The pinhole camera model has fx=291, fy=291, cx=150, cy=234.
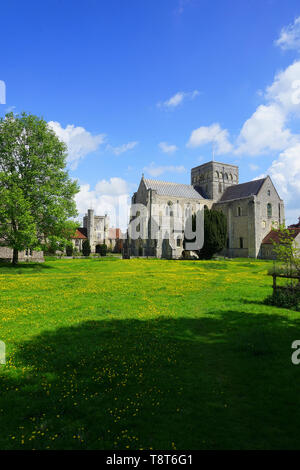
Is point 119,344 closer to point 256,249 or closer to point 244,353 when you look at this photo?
point 244,353

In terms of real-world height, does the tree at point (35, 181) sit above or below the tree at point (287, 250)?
above

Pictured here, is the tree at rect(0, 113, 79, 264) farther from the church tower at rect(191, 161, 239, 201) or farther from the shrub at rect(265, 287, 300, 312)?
the church tower at rect(191, 161, 239, 201)

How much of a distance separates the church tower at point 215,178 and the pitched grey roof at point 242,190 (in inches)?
74.2

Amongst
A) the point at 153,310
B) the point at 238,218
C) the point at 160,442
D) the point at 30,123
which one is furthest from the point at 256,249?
the point at 160,442

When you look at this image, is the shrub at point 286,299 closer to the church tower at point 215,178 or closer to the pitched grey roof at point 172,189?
the pitched grey roof at point 172,189

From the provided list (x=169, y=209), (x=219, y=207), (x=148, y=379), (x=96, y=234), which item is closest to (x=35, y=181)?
(x=148, y=379)

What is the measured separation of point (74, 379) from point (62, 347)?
6.78 ft

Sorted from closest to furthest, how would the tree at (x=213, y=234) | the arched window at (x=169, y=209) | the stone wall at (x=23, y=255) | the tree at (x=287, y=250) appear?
1. the tree at (x=287, y=250)
2. the stone wall at (x=23, y=255)
3. the tree at (x=213, y=234)
4. the arched window at (x=169, y=209)

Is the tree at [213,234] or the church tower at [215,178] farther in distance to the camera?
the church tower at [215,178]

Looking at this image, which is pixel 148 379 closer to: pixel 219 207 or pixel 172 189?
pixel 219 207

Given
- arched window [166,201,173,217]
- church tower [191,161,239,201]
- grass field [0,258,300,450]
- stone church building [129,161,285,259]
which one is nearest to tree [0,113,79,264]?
grass field [0,258,300,450]

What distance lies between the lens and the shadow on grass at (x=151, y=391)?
4.60m

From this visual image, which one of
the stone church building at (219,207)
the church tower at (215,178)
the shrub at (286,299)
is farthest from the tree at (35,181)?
the church tower at (215,178)

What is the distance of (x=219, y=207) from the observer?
69.1 metres
